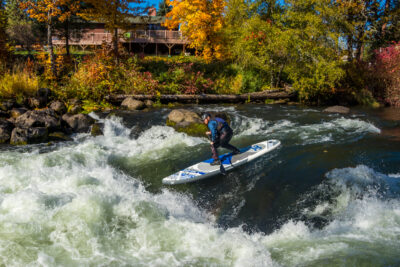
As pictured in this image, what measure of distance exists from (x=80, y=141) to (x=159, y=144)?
2869 millimetres

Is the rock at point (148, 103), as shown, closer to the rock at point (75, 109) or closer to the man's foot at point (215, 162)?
the rock at point (75, 109)

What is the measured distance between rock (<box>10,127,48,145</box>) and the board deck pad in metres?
5.45

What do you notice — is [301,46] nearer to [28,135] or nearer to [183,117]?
[183,117]

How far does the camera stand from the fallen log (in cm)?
1595

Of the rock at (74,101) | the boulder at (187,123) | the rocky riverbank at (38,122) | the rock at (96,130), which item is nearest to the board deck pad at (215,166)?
the boulder at (187,123)

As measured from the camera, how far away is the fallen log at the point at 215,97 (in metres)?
15.9

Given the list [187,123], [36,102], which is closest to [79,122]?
[36,102]

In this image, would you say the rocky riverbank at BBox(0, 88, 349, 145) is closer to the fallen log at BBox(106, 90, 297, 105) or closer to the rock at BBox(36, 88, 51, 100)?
the rock at BBox(36, 88, 51, 100)

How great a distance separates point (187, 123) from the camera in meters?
11.9

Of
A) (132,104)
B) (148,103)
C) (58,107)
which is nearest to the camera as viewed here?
(58,107)

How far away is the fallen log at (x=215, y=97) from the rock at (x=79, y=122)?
3.40 metres

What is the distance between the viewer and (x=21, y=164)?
8.18 metres

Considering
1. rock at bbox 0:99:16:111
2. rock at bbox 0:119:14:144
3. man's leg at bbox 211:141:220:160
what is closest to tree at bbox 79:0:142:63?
rock at bbox 0:99:16:111

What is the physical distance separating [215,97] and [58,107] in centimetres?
851
